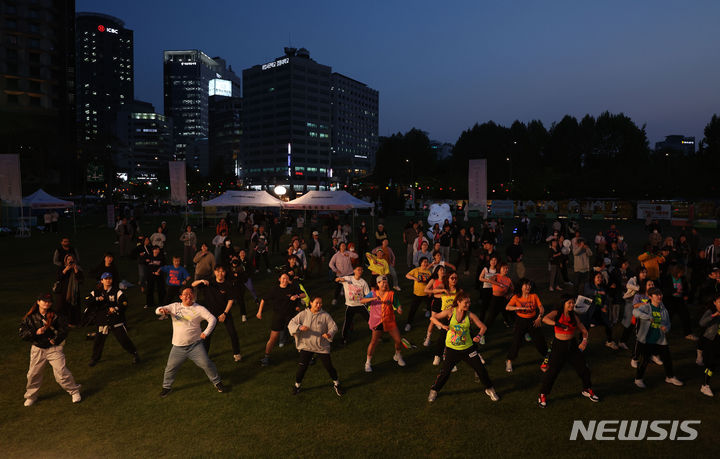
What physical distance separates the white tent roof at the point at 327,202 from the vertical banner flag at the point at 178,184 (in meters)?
8.40

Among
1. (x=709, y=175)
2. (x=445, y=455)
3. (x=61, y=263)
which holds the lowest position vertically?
(x=445, y=455)

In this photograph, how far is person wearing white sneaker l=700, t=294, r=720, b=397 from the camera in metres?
6.67

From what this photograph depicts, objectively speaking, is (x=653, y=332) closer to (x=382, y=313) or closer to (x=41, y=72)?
(x=382, y=313)

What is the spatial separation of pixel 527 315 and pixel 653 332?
1.81m

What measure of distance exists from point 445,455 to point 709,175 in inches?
2490

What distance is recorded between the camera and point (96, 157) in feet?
230

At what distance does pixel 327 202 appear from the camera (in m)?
24.1

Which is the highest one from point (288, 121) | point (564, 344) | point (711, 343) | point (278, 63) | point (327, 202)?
point (278, 63)

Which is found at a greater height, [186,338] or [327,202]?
[327,202]

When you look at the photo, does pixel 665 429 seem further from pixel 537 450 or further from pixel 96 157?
pixel 96 157

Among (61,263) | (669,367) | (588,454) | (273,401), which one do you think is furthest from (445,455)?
(61,263)

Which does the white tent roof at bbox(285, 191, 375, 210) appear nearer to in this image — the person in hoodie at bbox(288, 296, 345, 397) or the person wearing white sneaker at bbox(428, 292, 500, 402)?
the person in hoodie at bbox(288, 296, 345, 397)

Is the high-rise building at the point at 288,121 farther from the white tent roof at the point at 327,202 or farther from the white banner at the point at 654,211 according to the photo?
the white tent roof at the point at 327,202

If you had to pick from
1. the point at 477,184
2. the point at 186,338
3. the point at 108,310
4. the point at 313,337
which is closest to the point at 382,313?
the point at 313,337
